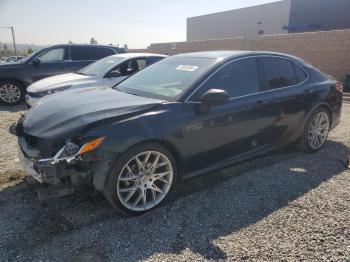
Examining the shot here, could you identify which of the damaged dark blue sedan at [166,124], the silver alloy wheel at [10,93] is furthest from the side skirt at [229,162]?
the silver alloy wheel at [10,93]

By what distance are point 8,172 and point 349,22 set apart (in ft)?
96.7

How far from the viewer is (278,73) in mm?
4543

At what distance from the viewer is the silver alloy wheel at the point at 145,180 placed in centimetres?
318

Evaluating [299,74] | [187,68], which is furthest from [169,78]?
[299,74]

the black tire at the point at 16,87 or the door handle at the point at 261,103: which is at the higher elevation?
the door handle at the point at 261,103

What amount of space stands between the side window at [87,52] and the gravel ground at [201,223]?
6.34 m

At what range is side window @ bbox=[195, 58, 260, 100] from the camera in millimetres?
3775

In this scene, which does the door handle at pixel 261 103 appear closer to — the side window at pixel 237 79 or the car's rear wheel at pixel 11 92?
the side window at pixel 237 79

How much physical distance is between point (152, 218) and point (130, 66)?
5.46 m

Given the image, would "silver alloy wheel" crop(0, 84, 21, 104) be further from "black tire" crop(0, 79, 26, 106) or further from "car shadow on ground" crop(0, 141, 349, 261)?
"car shadow on ground" crop(0, 141, 349, 261)

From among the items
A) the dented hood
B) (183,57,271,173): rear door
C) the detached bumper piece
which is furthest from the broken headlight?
(183,57,271,173): rear door

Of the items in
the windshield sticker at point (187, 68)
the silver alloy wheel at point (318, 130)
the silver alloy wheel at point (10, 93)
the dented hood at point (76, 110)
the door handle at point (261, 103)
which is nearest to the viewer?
the dented hood at point (76, 110)

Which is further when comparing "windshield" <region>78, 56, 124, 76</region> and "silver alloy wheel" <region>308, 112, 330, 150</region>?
"windshield" <region>78, 56, 124, 76</region>

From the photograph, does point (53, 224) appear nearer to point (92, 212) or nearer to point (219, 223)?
point (92, 212)
